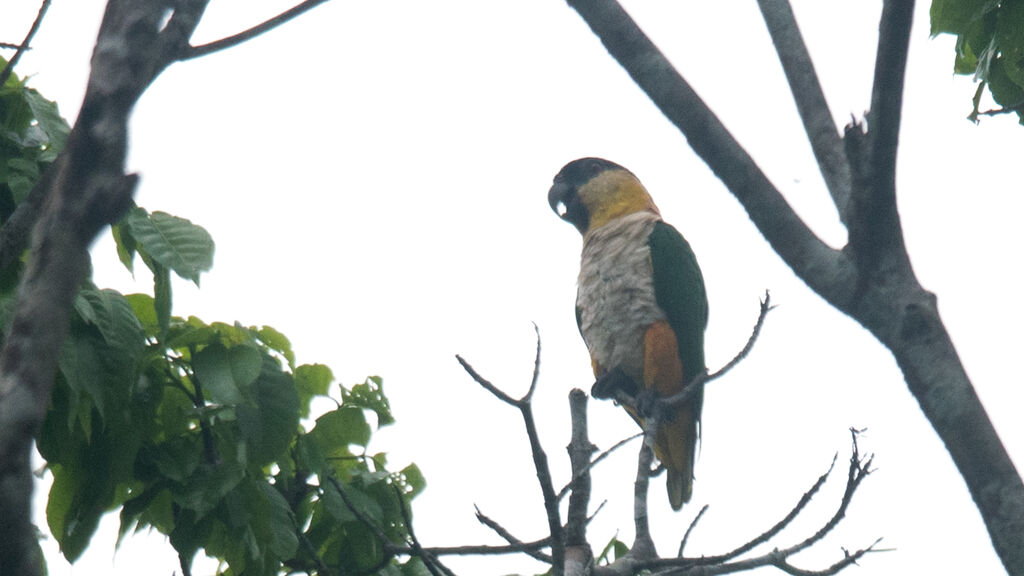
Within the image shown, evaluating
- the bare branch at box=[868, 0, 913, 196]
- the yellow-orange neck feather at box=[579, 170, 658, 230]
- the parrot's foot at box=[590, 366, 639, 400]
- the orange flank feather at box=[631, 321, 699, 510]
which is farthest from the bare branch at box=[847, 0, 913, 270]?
the yellow-orange neck feather at box=[579, 170, 658, 230]

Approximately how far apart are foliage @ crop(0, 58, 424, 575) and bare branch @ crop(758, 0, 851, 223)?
1437 mm

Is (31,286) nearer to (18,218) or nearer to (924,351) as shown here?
(18,218)

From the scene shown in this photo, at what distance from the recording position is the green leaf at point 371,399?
3.50 m

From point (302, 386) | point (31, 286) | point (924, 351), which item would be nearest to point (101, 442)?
point (302, 386)

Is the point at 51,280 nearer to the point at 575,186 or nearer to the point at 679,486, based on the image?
the point at 679,486

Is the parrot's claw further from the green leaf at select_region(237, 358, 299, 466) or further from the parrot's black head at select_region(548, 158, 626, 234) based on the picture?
the green leaf at select_region(237, 358, 299, 466)

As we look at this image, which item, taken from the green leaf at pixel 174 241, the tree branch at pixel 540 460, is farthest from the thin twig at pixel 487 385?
the green leaf at pixel 174 241

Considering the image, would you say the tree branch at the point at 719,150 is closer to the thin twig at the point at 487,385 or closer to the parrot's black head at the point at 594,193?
the thin twig at the point at 487,385

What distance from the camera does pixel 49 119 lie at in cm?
274

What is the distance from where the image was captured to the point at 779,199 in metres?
2.66

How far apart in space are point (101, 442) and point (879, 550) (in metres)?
1.96

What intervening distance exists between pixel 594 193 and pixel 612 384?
1.60 m

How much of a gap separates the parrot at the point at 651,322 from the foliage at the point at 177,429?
7.36 feet

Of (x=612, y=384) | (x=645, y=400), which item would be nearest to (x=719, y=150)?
(x=645, y=400)
